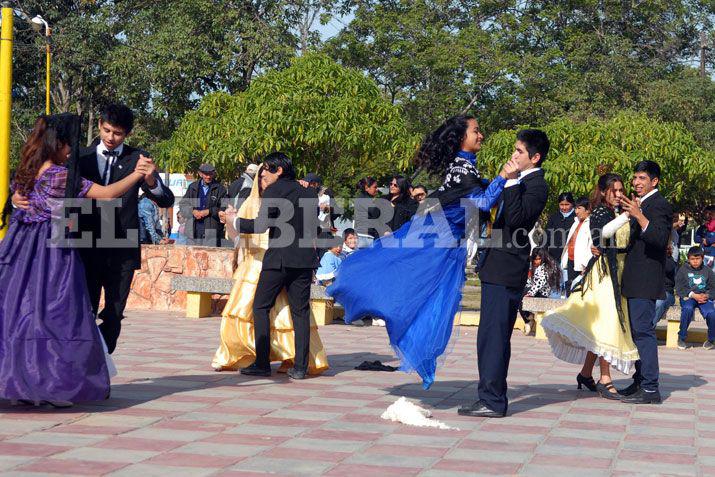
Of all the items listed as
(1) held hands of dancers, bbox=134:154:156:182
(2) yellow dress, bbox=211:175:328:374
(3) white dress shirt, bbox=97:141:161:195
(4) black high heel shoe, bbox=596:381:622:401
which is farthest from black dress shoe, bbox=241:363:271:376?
(4) black high heel shoe, bbox=596:381:622:401

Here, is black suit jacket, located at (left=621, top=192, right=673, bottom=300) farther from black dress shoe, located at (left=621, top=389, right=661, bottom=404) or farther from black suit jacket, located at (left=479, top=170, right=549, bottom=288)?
black suit jacket, located at (left=479, top=170, right=549, bottom=288)

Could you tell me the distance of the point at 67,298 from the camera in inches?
277

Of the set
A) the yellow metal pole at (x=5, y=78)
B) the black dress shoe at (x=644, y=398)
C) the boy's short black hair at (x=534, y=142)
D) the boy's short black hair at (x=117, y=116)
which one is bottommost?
the black dress shoe at (x=644, y=398)

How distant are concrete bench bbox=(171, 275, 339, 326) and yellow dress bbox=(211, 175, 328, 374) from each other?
5057mm

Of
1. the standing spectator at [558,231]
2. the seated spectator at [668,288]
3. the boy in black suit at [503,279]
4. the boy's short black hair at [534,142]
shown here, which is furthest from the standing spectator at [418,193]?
the boy in black suit at [503,279]

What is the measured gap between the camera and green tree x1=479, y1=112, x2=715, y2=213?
25.2 m

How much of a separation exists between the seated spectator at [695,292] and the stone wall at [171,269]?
6.12 metres

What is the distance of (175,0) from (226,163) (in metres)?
14.8

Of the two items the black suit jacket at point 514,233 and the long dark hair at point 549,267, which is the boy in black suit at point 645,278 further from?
the long dark hair at point 549,267

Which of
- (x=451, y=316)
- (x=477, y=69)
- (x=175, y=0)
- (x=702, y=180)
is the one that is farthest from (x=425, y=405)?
(x=175, y=0)

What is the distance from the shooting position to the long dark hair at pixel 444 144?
7746mm

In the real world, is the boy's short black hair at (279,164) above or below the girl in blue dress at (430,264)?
above

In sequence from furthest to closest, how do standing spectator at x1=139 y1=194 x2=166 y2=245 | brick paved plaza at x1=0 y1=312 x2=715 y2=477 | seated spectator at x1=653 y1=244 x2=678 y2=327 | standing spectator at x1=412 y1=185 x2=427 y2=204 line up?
standing spectator at x1=139 y1=194 x2=166 y2=245, standing spectator at x1=412 y1=185 x2=427 y2=204, seated spectator at x1=653 y1=244 x2=678 y2=327, brick paved plaza at x1=0 y1=312 x2=715 y2=477

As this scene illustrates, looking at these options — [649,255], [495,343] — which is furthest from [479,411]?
[649,255]
